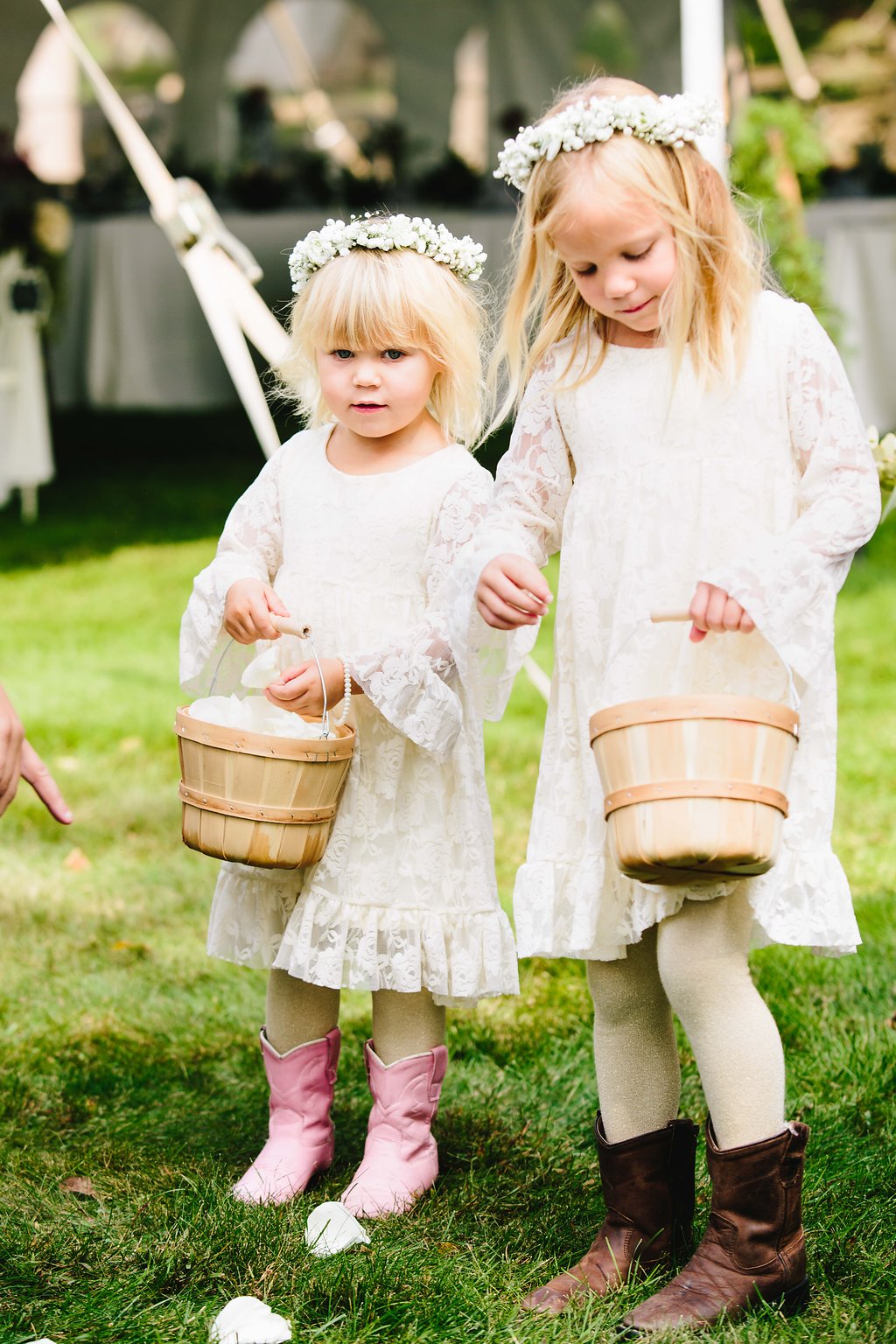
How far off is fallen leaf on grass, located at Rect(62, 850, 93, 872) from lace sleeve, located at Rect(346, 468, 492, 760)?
1880 mm

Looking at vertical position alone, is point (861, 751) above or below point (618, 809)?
below

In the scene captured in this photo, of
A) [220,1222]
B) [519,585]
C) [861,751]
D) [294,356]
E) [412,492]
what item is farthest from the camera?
[861,751]

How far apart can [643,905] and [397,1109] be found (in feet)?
2.20

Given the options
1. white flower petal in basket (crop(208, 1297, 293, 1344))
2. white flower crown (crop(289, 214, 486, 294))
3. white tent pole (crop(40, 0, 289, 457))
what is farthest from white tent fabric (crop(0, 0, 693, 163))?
white flower petal in basket (crop(208, 1297, 293, 1344))

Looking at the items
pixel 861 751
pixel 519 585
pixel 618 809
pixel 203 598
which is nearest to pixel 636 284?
pixel 519 585

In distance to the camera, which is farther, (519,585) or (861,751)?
(861,751)

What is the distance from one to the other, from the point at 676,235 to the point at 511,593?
20.6 inches

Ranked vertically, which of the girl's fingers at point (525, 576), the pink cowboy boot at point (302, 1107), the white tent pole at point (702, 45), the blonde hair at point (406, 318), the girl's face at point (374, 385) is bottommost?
the pink cowboy boot at point (302, 1107)

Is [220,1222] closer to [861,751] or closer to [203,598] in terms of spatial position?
[203,598]

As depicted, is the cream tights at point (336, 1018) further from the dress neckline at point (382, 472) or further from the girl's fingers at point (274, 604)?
the dress neckline at point (382, 472)

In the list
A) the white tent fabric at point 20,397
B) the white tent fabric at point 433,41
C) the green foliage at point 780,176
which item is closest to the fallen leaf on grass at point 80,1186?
the green foliage at point 780,176

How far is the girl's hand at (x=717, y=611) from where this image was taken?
189 centimetres

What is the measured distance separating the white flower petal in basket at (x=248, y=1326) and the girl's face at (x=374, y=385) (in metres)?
1.28

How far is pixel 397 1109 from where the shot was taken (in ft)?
8.10
